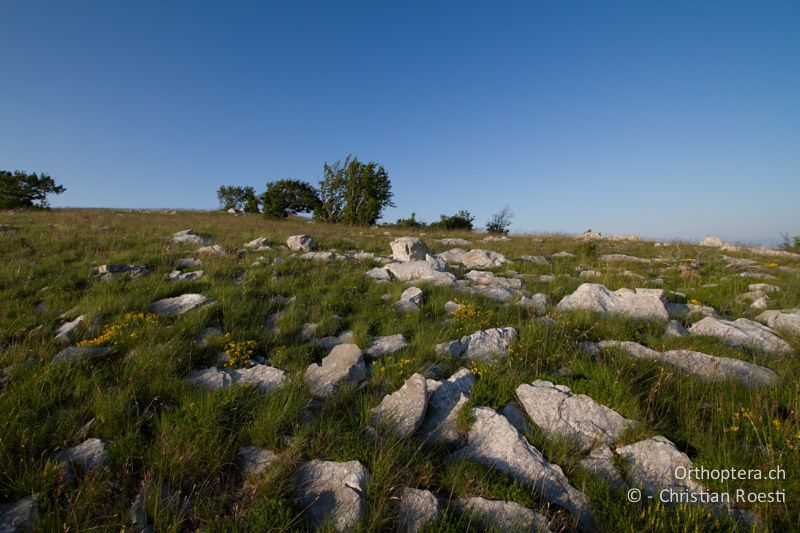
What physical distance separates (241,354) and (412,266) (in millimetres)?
4783

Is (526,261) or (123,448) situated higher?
(526,261)

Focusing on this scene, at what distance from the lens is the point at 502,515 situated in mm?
2164

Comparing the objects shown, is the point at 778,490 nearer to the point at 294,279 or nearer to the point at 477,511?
the point at 477,511

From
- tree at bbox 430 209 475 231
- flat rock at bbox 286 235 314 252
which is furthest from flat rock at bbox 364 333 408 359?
tree at bbox 430 209 475 231

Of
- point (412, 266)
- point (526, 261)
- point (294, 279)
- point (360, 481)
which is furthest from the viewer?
point (526, 261)

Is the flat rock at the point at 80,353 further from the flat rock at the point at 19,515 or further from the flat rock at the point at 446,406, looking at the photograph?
the flat rock at the point at 446,406

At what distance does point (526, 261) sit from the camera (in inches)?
433

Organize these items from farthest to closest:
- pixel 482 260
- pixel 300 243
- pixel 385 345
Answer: pixel 300 243
pixel 482 260
pixel 385 345

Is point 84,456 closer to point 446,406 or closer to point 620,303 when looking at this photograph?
point 446,406

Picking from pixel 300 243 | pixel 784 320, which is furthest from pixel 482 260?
pixel 300 243

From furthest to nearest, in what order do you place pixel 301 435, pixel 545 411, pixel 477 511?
pixel 545 411
pixel 301 435
pixel 477 511

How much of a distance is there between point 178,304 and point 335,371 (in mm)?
3802

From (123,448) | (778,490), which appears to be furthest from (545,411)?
(123,448)

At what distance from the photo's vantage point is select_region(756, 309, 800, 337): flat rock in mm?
4937
